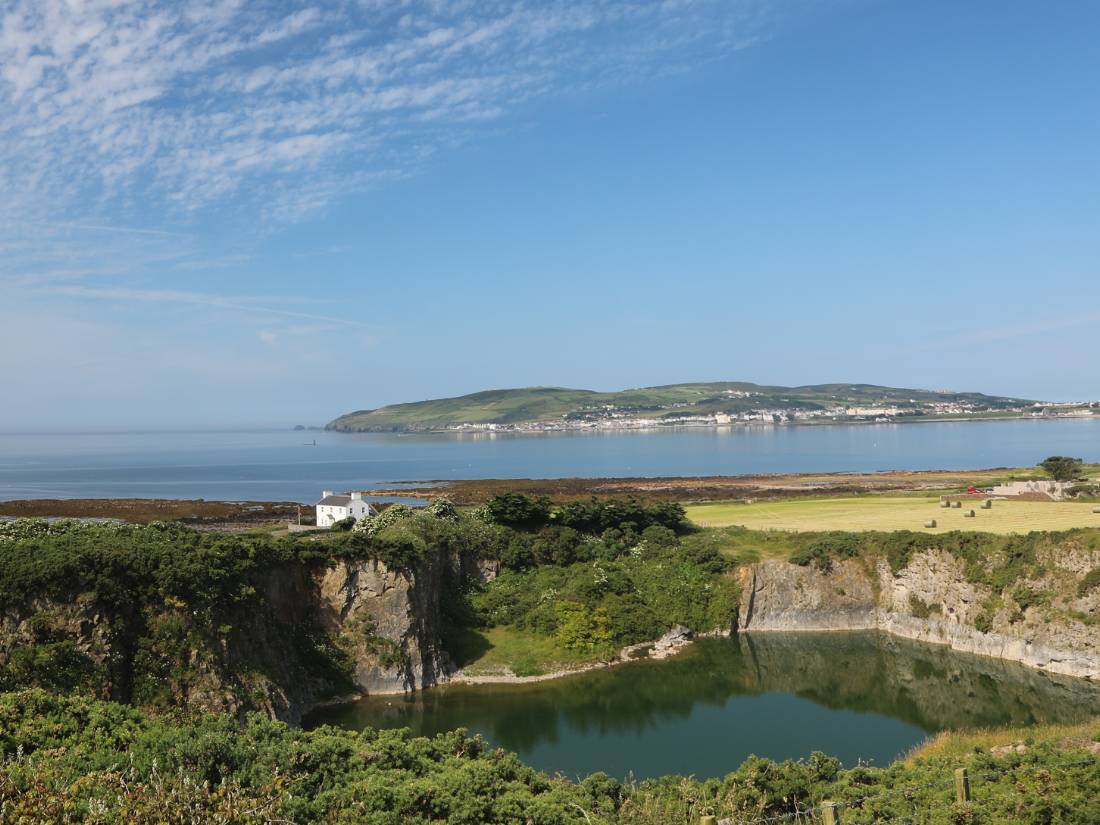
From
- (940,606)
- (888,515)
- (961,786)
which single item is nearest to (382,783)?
(961,786)

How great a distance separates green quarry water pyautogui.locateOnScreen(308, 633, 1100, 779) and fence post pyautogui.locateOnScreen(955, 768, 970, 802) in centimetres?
1108

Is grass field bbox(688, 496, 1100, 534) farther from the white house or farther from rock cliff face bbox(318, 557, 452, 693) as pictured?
rock cliff face bbox(318, 557, 452, 693)

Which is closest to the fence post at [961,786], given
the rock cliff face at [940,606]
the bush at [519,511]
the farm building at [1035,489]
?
the rock cliff face at [940,606]

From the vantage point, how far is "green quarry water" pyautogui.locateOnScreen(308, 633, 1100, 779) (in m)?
27.7

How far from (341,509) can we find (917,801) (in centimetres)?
4099

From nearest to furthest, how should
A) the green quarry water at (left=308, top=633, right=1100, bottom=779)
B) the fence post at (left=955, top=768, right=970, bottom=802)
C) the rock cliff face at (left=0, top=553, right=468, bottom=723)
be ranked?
the fence post at (left=955, top=768, right=970, bottom=802)
the rock cliff face at (left=0, top=553, right=468, bottom=723)
the green quarry water at (left=308, top=633, right=1100, bottom=779)

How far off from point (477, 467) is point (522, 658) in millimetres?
110716

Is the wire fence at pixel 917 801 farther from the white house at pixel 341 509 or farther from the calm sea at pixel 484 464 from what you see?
the calm sea at pixel 484 464

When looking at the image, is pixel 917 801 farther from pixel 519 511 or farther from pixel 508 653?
pixel 519 511

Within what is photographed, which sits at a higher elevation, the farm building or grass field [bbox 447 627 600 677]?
the farm building

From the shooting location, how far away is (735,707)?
32281mm

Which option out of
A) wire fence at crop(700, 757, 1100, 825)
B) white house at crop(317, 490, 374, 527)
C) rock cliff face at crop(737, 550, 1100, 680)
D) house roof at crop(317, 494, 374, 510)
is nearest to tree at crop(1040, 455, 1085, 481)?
rock cliff face at crop(737, 550, 1100, 680)

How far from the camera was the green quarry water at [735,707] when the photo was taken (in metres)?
27.7

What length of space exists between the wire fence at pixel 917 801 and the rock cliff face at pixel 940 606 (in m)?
20.8
